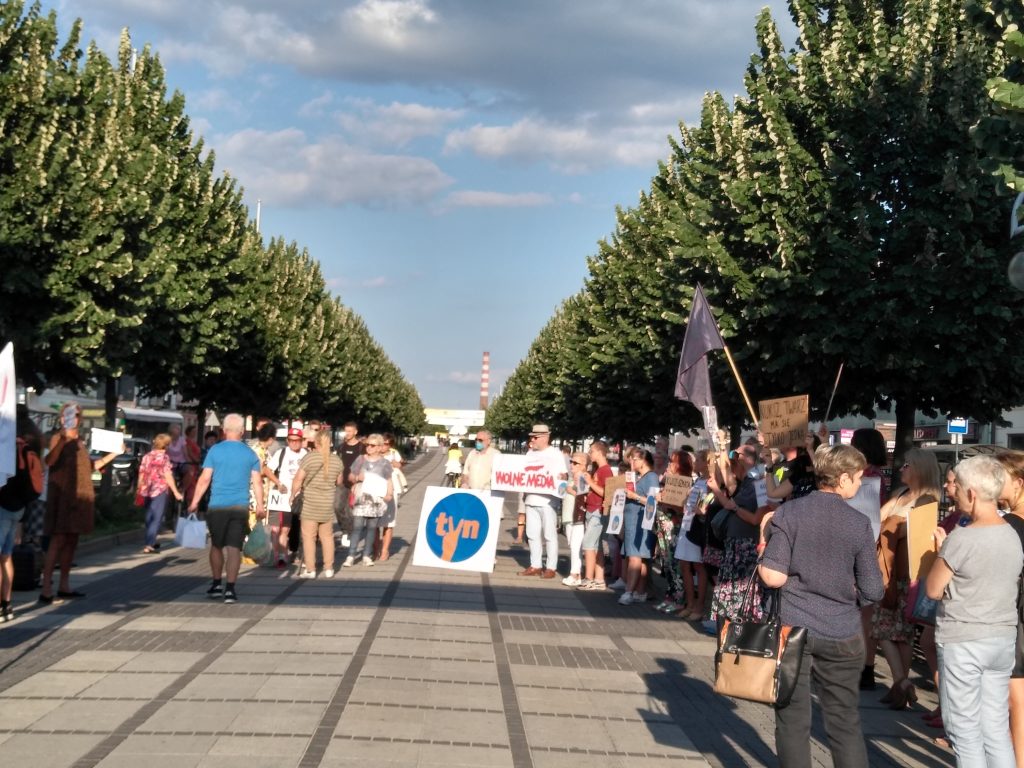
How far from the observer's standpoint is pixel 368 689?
378 inches

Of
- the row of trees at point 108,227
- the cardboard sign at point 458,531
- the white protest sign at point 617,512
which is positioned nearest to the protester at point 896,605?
the cardboard sign at point 458,531

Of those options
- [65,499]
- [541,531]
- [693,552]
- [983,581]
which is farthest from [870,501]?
[541,531]

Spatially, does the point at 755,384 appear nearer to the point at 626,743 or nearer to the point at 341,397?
the point at 626,743

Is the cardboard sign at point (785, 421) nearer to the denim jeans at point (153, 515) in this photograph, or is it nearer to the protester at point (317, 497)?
the protester at point (317, 497)

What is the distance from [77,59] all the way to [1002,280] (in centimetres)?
1714

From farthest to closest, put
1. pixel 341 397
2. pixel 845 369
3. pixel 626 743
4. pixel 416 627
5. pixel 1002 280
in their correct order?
1. pixel 341 397
2. pixel 845 369
3. pixel 1002 280
4. pixel 416 627
5. pixel 626 743

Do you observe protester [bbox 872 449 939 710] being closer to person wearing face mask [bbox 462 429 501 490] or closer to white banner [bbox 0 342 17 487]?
white banner [bbox 0 342 17 487]

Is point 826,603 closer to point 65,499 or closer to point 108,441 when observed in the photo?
point 65,499

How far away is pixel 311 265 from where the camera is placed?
61.8 m

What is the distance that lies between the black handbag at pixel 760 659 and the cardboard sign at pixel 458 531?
7521 mm

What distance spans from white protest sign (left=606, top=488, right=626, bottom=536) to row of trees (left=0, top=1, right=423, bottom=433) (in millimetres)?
11404

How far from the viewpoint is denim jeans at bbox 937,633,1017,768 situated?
256 inches

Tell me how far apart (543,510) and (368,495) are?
2379mm

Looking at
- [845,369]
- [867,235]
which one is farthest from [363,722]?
[845,369]
